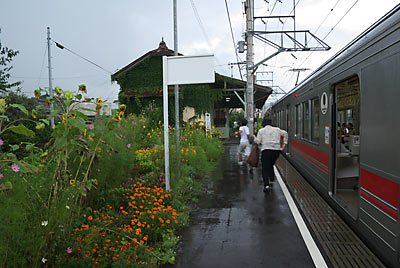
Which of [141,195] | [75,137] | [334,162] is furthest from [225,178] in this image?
[75,137]

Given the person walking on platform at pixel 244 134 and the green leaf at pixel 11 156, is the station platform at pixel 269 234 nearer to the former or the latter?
the green leaf at pixel 11 156

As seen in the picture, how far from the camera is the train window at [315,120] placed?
7.71 meters

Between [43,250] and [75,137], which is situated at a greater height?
[75,137]

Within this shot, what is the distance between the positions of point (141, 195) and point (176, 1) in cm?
421

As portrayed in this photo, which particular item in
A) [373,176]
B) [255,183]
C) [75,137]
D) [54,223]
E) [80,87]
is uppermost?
[80,87]

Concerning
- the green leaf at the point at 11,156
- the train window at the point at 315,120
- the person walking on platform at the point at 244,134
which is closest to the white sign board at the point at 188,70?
the green leaf at the point at 11,156

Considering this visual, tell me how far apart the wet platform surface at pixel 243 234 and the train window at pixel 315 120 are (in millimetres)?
1648

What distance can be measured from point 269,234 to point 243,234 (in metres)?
0.37

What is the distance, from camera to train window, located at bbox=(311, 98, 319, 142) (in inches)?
303

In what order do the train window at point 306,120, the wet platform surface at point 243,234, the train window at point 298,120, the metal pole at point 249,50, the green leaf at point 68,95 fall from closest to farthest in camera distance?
the green leaf at point 68,95
the wet platform surface at point 243,234
the train window at point 306,120
the train window at point 298,120
the metal pole at point 249,50

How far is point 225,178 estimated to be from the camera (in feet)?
31.4

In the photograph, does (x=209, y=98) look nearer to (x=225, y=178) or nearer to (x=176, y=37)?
(x=225, y=178)

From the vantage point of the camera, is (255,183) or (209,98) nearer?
(255,183)

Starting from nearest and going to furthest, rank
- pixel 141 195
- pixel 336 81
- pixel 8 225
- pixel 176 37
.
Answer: pixel 8 225 → pixel 141 195 → pixel 336 81 → pixel 176 37
